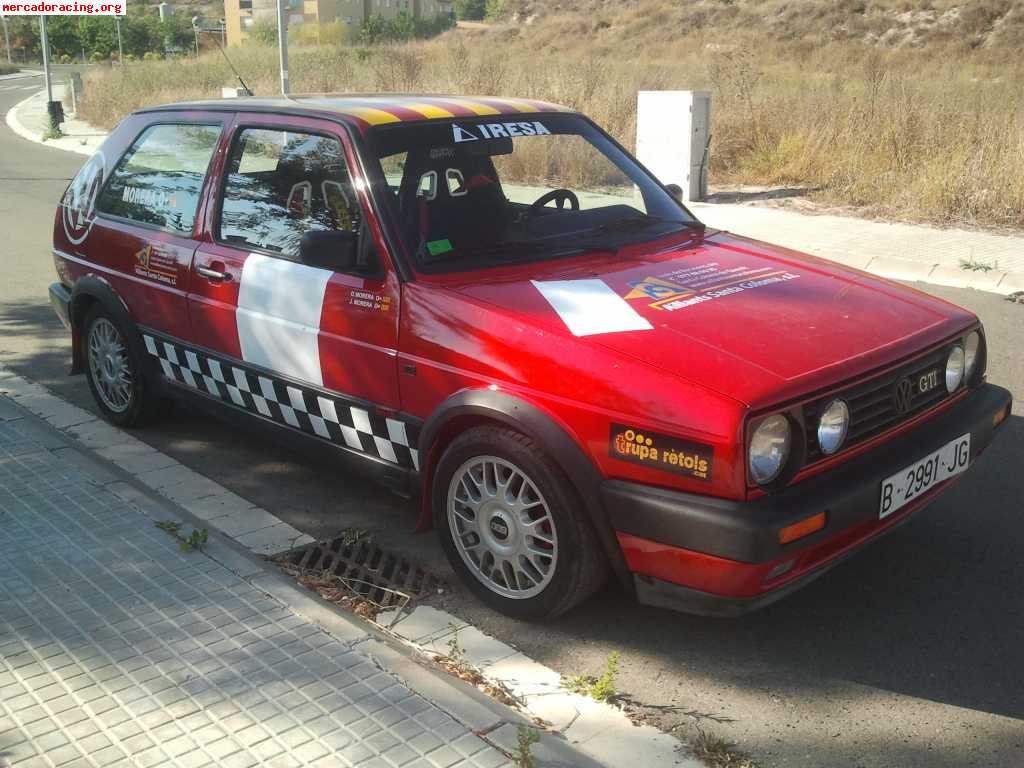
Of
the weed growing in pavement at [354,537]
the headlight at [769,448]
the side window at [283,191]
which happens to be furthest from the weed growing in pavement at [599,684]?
the side window at [283,191]

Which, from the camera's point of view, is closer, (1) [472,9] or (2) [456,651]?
(2) [456,651]

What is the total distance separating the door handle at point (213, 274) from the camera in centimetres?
449

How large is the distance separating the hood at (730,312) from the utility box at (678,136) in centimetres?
969

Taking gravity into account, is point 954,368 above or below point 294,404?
above

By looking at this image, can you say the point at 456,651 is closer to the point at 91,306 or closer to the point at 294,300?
the point at 294,300

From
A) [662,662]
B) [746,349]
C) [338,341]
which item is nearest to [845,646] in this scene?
[662,662]

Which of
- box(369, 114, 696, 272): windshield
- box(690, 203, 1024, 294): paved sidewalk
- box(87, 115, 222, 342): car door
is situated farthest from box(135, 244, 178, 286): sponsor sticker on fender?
box(690, 203, 1024, 294): paved sidewalk

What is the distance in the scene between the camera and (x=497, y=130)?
441 centimetres

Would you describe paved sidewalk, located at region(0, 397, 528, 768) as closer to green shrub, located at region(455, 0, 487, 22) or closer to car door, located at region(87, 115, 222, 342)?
car door, located at region(87, 115, 222, 342)

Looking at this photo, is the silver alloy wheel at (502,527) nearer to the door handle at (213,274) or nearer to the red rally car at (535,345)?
the red rally car at (535,345)

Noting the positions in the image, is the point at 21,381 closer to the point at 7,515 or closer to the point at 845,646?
the point at 7,515

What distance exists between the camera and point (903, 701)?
3.12m

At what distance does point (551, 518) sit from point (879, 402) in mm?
1119

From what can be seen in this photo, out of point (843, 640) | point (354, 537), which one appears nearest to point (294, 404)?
point (354, 537)
